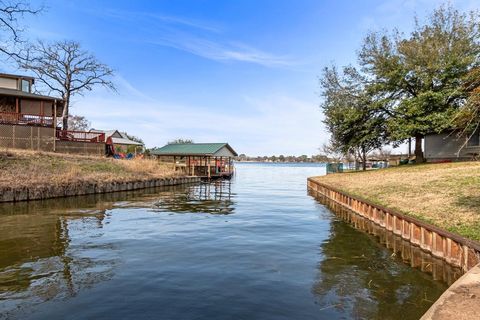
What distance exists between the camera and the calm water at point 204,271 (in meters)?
6.61

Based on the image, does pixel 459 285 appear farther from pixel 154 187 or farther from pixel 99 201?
pixel 154 187

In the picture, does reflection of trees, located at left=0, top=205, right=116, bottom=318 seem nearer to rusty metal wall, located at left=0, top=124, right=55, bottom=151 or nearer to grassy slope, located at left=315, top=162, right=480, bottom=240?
grassy slope, located at left=315, top=162, right=480, bottom=240

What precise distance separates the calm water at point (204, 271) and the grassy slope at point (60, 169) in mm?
7585

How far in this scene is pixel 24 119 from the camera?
32.4 metres

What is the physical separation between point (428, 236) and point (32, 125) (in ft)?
110

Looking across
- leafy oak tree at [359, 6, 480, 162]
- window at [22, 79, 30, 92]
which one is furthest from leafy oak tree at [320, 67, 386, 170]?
window at [22, 79, 30, 92]

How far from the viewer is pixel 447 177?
63.1 ft

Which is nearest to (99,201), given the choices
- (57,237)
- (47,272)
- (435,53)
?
(57,237)

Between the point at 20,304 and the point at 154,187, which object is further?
the point at 154,187

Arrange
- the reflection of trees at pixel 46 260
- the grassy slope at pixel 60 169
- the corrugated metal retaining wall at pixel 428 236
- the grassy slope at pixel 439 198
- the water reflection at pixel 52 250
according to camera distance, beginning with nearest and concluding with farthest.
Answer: the reflection of trees at pixel 46 260 → the water reflection at pixel 52 250 → the corrugated metal retaining wall at pixel 428 236 → the grassy slope at pixel 439 198 → the grassy slope at pixel 60 169

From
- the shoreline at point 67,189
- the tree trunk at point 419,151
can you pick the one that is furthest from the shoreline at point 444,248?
the shoreline at point 67,189

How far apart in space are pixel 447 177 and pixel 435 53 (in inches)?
652

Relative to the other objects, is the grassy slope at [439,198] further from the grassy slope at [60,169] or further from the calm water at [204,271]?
the grassy slope at [60,169]

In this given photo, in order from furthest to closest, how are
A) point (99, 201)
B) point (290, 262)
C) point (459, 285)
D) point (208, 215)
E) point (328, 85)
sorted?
point (328, 85) → point (99, 201) → point (208, 215) → point (290, 262) → point (459, 285)
